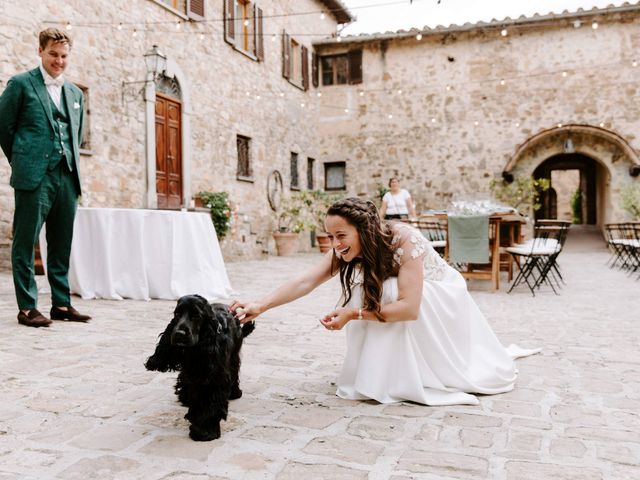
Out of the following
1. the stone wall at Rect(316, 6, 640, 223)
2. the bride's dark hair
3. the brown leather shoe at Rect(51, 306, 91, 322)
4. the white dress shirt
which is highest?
the stone wall at Rect(316, 6, 640, 223)

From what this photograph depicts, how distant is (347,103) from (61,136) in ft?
42.8

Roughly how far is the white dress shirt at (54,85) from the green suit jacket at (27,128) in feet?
0.10

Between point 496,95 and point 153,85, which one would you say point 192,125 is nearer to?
point 153,85

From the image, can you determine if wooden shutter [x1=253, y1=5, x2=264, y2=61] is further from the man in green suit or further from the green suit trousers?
the green suit trousers

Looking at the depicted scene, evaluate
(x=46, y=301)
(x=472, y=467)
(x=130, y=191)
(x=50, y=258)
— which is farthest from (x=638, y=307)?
(x=130, y=191)

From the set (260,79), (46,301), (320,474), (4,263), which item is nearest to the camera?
(320,474)

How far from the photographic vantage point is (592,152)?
14438 millimetres

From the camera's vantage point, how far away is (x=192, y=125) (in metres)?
10.5

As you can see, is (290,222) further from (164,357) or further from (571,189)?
(571,189)

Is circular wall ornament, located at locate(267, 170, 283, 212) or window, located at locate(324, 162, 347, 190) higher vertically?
window, located at locate(324, 162, 347, 190)

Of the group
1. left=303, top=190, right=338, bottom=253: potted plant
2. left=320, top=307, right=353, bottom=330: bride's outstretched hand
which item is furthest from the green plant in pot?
left=320, top=307, right=353, bottom=330: bride's outstretched hand

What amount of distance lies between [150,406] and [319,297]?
3.97 meters

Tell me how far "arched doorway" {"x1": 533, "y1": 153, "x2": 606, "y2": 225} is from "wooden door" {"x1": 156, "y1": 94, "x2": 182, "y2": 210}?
10587 mm

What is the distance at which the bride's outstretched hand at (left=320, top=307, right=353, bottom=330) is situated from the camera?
88.6 inches
